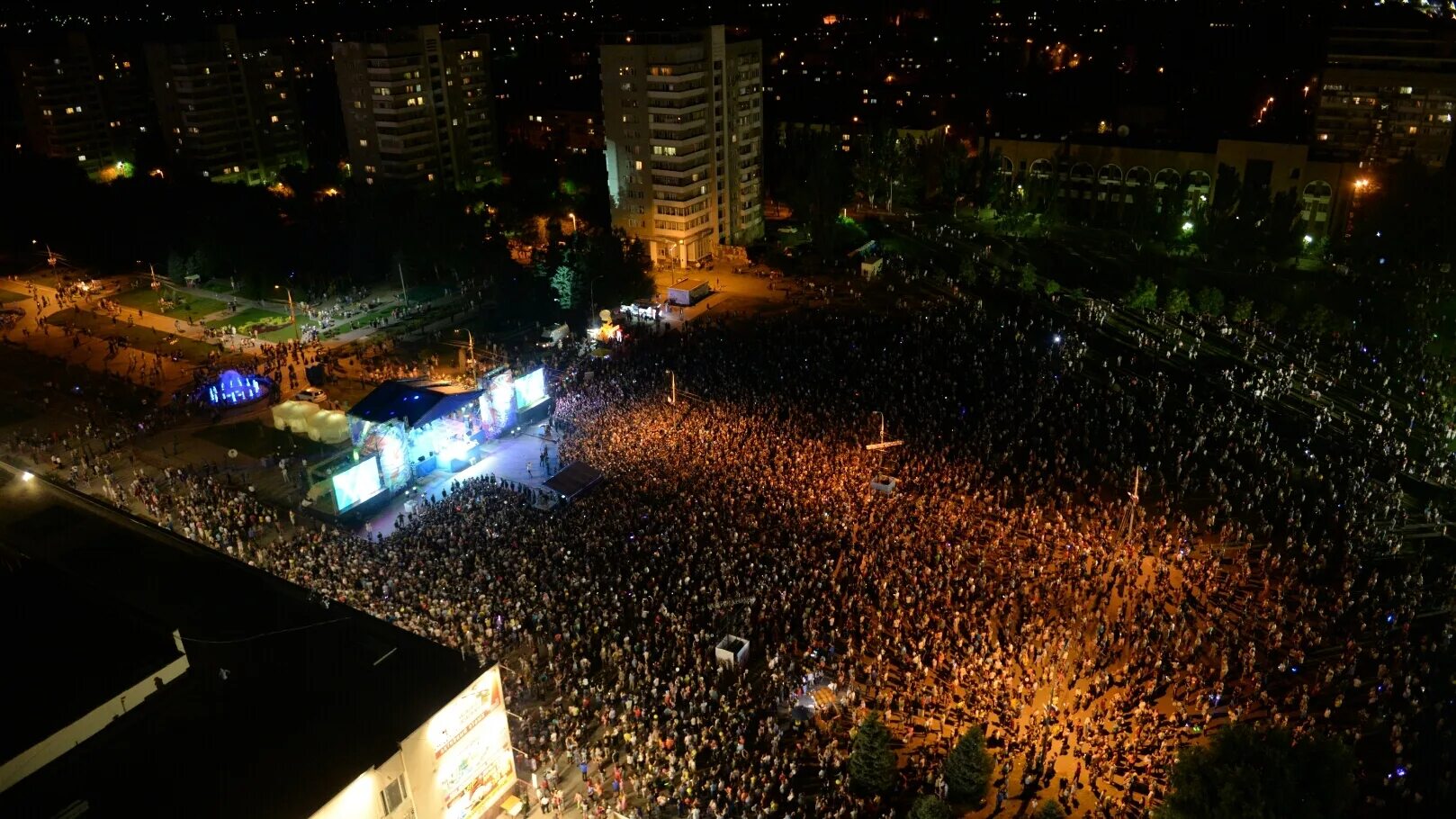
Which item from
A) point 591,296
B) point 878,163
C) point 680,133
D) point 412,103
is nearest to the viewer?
point 591,296

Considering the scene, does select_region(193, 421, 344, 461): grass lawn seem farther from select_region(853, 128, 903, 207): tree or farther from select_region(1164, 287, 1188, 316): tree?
select_region(853, 128, 903, 207): tree

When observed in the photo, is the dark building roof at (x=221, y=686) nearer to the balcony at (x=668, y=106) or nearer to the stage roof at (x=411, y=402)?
the stage roof at (x=411, y=402)

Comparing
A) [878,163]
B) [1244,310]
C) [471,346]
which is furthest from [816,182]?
[471,346]

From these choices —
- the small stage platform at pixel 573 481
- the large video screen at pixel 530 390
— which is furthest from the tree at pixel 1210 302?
the small stage platform at pixel 573 481

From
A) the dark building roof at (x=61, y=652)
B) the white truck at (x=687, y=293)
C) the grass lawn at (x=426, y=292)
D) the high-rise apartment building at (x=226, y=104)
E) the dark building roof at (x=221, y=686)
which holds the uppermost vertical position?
the high-rise apartment building at (x=226, y=104)

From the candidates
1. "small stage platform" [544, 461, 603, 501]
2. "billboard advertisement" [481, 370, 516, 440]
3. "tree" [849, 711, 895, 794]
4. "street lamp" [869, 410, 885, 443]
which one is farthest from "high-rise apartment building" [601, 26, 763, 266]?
"tree" [849, 711, 895, 794]

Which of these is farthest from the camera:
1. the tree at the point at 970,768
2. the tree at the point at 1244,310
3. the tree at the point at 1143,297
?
the tree at the point at 1143,297

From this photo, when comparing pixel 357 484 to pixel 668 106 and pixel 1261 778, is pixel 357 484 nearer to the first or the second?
pixel 1261 778
